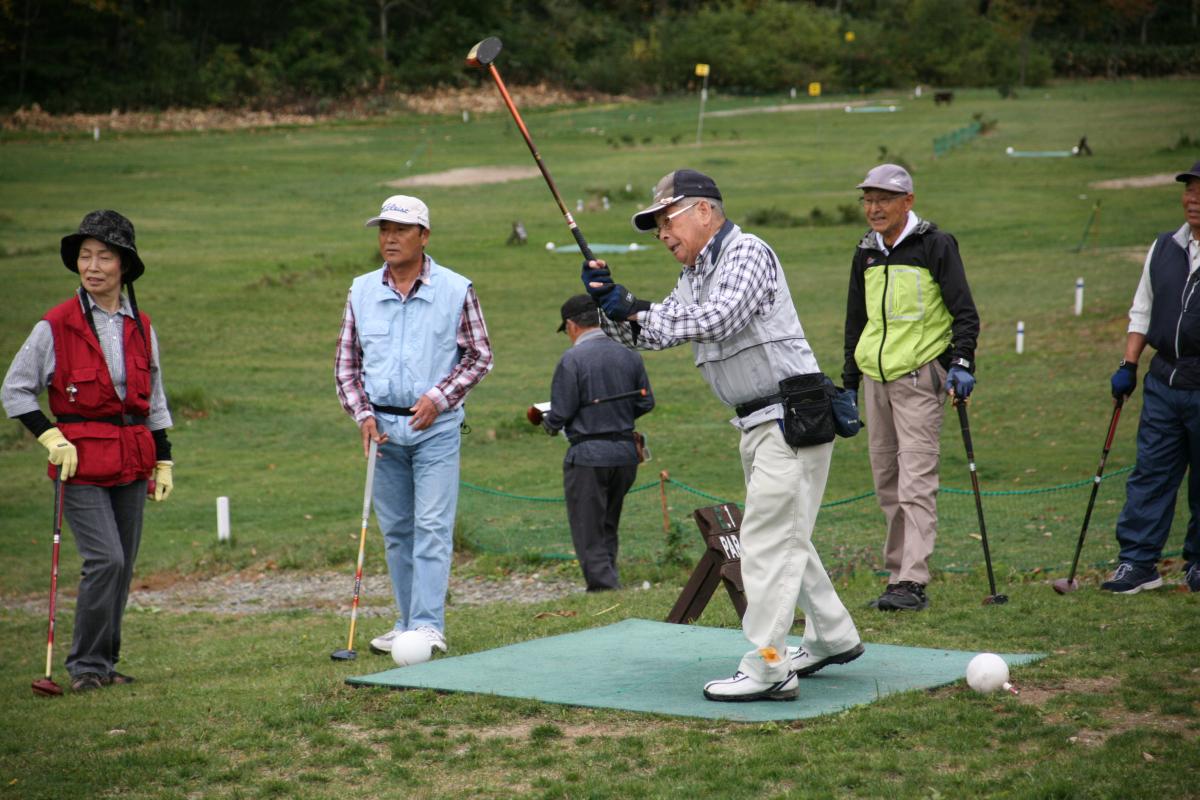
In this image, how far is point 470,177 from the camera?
4609cm

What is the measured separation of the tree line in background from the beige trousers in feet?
211

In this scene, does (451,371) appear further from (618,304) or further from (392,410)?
(618,304)

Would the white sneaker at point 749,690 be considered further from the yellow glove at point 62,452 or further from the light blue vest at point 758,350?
the yellow glove at point 62,452

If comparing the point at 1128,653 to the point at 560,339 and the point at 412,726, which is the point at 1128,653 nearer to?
the point at 412,726

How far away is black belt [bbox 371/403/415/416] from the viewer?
25.4 feet

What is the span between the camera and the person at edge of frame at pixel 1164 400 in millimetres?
8219

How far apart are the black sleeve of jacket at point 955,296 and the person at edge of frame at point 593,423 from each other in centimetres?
249

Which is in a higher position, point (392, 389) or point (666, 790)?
point (392, 389)

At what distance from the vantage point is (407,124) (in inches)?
2534

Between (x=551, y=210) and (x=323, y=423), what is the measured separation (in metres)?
20.1

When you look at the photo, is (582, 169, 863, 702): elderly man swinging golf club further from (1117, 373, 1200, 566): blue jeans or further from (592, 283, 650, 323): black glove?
(1117, 373, 1200, 566): blue jeans

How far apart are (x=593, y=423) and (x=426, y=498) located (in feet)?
8.92

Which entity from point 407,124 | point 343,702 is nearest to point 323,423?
point 343,702

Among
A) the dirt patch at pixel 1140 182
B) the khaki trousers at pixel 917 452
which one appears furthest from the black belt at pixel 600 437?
the dirt patch at pixel 1140 182
